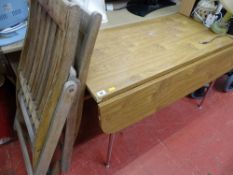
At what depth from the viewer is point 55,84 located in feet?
2.59

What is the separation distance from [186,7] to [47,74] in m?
1.09

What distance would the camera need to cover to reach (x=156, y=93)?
1.03 m

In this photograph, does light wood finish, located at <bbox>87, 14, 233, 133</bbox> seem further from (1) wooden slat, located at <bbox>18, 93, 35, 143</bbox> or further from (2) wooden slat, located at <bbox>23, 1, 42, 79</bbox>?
(1) wooden slat, located at <bbox>18, 93, 35, 143</bbox>

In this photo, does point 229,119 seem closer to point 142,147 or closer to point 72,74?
point 142,147

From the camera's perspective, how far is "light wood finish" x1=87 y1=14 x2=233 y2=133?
0.91m

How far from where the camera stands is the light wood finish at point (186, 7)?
1.46m

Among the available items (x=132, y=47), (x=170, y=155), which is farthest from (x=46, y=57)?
(x=170, y=155)

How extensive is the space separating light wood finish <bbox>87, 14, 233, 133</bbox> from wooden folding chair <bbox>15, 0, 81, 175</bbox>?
0.15 meters

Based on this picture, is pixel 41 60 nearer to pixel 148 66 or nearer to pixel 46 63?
pixel 46 63

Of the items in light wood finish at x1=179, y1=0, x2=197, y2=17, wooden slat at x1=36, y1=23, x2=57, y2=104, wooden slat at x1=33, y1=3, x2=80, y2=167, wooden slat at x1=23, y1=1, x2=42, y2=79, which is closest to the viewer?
wooden slat at x1=33, y1=3, x2=80, y2=167

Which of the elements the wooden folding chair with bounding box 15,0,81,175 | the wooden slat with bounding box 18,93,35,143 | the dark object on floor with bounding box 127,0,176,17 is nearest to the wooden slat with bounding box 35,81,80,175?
the wooden folding chair with bounding box 15,0,81,175

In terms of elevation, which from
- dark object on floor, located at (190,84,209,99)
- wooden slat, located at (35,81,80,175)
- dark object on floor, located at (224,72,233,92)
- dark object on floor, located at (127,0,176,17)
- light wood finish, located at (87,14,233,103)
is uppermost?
dark object on floor, located at (127,0,176,17)

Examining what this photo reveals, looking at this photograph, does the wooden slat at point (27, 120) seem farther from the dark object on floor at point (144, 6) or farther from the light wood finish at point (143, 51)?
the dark object on floor at point (144, 6)

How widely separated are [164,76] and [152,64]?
0.08m
